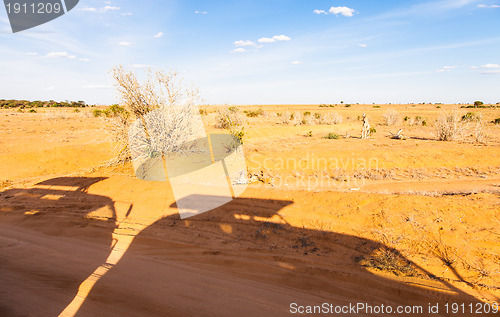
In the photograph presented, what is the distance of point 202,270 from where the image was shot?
4203 millimetres

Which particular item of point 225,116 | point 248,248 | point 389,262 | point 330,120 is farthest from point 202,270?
point 330,120

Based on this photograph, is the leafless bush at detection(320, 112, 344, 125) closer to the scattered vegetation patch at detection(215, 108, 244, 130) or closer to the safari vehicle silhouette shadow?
the scattered vegetation patch at detection(215, 108, 244, 130)

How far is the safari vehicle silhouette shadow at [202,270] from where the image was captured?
11.3ft

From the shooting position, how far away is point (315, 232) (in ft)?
16.9

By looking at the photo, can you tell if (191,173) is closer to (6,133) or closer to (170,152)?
(170,152)

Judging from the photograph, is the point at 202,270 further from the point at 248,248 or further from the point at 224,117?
the point at 224,117

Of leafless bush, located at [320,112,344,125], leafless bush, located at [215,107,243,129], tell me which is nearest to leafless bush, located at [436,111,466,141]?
leafless bush, located at [320,112,344,125]

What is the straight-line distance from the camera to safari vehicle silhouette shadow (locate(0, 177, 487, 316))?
345cm

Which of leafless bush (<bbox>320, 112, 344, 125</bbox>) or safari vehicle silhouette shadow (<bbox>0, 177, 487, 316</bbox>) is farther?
leafless bush (<bbox>320, 112, 344, 125</bbox>)

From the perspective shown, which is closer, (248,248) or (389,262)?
(389,262)

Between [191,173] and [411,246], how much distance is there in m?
7.48

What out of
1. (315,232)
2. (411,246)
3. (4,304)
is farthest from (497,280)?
(4,304)

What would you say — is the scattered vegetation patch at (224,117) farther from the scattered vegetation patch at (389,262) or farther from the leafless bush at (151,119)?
the scattered vegetation patch at (389,262)

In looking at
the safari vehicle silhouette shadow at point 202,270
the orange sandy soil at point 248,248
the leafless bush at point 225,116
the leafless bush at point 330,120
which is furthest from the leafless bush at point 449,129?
the safari vehicle silhouette shadow at point 202,270
